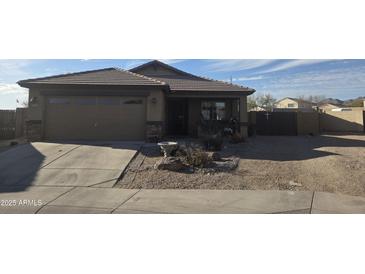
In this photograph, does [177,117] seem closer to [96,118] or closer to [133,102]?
[133,102]

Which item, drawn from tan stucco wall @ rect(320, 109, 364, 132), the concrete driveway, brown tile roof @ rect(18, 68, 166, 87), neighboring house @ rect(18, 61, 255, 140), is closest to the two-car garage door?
neighboring house @ rect(18, 61, 255, 140)

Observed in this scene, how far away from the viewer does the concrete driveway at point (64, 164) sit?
25.5ft

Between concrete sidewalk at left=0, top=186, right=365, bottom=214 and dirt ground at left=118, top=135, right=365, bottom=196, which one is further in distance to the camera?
dirt ground at left=118, top=135, right=365, bottom=196

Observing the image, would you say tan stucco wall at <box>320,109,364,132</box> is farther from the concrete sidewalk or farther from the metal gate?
the metal gate

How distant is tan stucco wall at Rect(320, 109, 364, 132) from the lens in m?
23.0

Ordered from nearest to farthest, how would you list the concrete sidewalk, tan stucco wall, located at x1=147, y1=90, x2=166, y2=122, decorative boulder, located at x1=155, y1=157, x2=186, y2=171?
the concrete sidewalk
decorative boulder, located at x1=155, y1=157, x2=186, y2=171
tan stucco wall, located at x1=147, y1=90, x2=166, y2=122

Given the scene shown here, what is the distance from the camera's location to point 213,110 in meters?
17.7

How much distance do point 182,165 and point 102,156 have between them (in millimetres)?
3145

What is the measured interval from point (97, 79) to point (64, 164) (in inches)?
234

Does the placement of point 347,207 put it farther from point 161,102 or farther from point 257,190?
point 161,102

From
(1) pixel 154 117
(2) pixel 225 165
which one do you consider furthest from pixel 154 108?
(2) pixel 225 165

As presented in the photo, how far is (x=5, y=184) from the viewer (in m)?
7.58

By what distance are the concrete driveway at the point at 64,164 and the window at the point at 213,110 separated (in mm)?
6762

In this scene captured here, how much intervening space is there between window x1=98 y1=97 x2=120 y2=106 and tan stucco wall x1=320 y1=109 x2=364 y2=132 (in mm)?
17264
